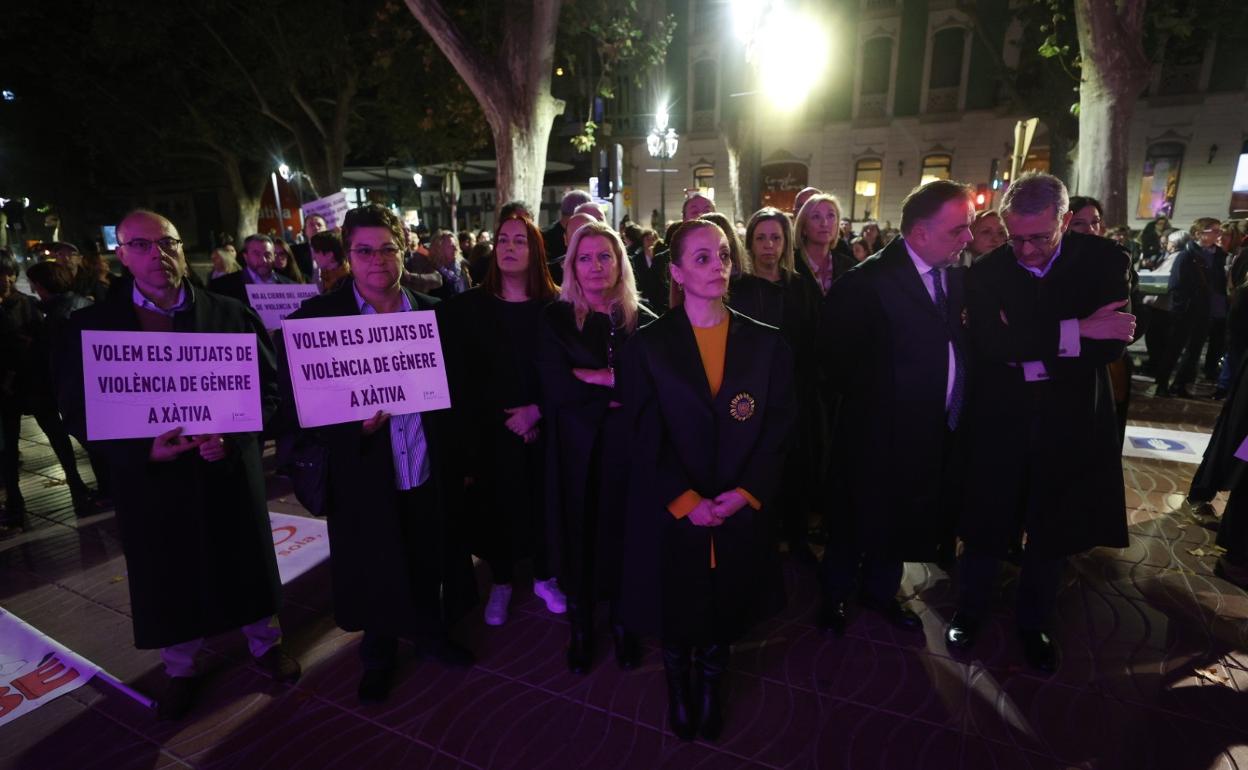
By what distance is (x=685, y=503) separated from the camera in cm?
256

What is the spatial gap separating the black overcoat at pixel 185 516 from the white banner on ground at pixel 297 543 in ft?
3.84

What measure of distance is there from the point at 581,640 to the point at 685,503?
45.0 inches

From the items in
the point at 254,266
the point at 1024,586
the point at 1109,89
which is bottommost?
the point at 1024,586

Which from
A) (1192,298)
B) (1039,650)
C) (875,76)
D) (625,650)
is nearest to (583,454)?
(625,650)

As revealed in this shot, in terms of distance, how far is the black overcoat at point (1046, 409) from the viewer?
9.38 ft

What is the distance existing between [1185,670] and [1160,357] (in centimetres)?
708

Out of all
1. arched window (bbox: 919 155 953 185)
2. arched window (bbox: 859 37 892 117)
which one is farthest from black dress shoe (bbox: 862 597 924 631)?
arched window (bbox: 859 37 892 117)

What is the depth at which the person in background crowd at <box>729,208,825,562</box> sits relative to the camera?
4.04 meters

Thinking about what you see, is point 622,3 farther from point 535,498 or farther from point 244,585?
point 244,585

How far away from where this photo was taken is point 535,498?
11.8ft

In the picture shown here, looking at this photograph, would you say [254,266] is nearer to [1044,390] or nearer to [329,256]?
[329,256]

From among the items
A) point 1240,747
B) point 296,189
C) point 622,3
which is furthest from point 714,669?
point 296,189

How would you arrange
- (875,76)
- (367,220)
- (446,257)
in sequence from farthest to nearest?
1. (875,76)
2. (446,257)
3. (367,220)

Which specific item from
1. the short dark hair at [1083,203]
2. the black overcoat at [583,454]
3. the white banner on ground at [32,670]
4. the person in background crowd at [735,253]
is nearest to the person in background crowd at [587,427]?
the black overcoat at [583,454]
